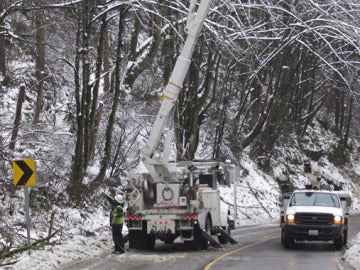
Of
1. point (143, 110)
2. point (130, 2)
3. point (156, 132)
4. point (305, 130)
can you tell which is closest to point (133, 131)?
point (143, 110)

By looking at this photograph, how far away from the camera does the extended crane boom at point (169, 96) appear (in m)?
19.7

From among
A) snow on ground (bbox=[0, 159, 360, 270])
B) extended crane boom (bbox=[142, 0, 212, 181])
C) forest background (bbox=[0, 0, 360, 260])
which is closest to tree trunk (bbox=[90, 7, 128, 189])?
forest background (bbox=[0, 0, 360, 260])

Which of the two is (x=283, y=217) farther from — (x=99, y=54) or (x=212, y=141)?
(x=212, y=141)

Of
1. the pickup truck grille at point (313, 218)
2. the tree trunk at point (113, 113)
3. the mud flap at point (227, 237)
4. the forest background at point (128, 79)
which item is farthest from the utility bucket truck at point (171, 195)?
the tree trunk at point (113, 113)

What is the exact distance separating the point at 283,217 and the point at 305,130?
115 feet

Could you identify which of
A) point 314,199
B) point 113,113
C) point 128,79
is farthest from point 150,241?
point 128,79

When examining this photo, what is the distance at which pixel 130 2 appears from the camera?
24172 millimetres

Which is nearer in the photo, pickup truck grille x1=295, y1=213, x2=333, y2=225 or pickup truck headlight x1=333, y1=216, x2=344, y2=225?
pickup truck headlight x1=333, y1=216, x2=344, y2=225

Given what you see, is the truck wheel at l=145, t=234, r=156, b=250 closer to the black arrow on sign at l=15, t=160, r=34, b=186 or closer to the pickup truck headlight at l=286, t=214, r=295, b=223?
the pickup truck headlight at l=286, t=214, r=295, b=223

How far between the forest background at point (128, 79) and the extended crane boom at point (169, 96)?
3.54 metres

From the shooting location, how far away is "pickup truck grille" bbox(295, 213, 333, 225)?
20.2 metres

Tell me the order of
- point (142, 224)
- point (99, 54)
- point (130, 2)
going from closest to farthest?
point (142, 224)
point (130, 2)
point (99, 54)

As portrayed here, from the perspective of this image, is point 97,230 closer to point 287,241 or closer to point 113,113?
point 113,113

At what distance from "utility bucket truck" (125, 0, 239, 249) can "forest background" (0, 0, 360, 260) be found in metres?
3.88
